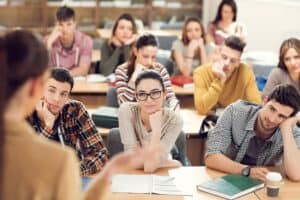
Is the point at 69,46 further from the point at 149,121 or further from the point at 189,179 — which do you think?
the point at 189,179

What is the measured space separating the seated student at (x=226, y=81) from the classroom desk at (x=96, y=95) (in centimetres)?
37

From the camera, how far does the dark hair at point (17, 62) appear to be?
1.26m

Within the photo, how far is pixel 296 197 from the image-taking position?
110 inches

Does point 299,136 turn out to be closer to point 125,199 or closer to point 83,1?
point 125,199

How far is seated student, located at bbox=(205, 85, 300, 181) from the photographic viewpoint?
9.73ft

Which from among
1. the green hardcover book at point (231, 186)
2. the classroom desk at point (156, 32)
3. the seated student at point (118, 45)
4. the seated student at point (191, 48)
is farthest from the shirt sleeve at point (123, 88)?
the classroom desk at point (156, 32)

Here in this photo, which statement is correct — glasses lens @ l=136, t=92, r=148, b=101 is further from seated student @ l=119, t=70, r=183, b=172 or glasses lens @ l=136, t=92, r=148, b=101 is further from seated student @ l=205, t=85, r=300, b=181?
seated student @ l=205, t=85, r=300, b=181

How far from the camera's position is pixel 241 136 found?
126 inches

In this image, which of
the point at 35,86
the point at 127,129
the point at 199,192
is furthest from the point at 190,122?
the point at 35,86

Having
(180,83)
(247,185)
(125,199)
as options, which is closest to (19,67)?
(125,199)

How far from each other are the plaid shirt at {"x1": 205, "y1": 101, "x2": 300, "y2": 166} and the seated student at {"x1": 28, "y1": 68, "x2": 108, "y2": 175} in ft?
2.11

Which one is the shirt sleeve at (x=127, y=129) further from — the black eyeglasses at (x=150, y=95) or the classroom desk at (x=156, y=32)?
the classroom desk at (x=156, y=32)

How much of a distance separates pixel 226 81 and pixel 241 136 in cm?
→ 134

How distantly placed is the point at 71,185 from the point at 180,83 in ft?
12.4
